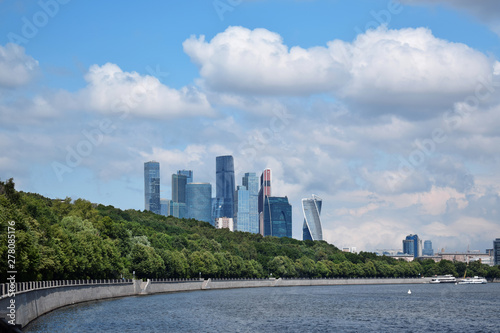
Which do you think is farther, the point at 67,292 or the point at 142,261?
the point at 142,261

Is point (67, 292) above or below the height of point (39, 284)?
below

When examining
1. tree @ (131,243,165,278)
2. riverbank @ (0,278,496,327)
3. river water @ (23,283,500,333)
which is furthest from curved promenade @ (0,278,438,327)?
tree @ (131,243,165,278)

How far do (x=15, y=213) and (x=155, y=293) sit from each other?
75.6m

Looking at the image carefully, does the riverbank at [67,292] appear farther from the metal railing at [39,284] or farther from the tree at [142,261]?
the tree at [142,261]

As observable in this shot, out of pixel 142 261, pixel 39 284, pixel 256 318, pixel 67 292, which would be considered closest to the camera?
pixel 39 284

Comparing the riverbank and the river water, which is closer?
the riverbank

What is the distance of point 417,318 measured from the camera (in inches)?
4245

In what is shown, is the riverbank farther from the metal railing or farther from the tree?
the tree

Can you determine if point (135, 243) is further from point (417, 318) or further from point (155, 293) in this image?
point (417, 318)

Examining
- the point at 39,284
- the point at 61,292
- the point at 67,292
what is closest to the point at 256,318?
the point at 61,292

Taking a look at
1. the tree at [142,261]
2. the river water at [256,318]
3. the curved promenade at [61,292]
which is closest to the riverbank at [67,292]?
the curved promenade at [61,292]

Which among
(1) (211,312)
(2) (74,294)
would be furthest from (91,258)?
(1) (211,312)

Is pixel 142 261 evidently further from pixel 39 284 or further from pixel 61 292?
pixel 39 284

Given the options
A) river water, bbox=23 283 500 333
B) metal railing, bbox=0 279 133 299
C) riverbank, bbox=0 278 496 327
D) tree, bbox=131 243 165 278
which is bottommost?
river water, bbox=23 283 500 333
